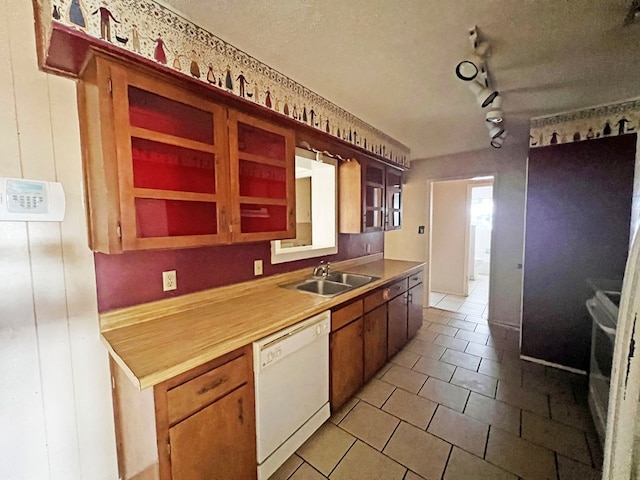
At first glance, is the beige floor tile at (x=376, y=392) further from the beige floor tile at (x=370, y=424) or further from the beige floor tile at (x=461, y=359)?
the beige floor tile at (x=461, y=359)

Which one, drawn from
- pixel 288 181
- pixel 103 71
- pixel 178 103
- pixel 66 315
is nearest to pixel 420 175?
pixel 288 181

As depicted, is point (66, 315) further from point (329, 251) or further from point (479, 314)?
point (479, 314)

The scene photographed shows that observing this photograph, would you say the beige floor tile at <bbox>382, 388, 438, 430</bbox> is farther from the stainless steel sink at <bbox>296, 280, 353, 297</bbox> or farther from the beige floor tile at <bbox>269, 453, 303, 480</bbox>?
the stainless steel sink at <bbox>296, 280, 353, 297</bbox>

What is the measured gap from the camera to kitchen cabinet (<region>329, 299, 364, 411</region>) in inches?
75.0

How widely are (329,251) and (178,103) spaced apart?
1.88 m

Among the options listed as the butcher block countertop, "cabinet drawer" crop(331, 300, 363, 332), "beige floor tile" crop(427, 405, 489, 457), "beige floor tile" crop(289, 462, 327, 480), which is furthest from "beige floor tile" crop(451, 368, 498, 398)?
"beige floor tile" crop(289, 462, 327, 480)

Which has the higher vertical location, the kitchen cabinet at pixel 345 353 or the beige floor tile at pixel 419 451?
the kitchen cabinet at pixel 345 353

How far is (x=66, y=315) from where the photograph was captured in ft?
4.14

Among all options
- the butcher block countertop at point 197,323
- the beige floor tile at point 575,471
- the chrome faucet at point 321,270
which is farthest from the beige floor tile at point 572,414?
the chrome faucet at point 321,270

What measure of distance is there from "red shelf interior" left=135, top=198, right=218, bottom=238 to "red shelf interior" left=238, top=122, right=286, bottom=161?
17.9 inches

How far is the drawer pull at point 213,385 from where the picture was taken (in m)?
1.14

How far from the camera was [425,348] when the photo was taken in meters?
3.01

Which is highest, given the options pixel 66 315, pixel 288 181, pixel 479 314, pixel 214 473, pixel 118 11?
pixel 118 11

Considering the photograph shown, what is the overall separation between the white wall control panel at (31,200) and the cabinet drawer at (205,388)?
0.97 metres
